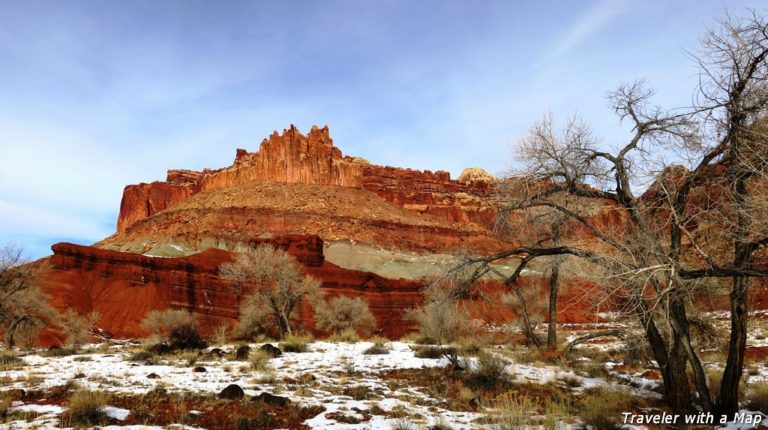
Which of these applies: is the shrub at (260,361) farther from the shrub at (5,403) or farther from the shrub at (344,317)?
the shrub at (344,317)

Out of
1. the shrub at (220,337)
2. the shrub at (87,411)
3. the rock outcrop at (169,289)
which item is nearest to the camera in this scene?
the shrub at (87,411)

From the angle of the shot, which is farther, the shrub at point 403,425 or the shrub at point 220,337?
the shrub at point 220,337

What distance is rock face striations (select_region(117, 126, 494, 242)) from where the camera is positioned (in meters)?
101

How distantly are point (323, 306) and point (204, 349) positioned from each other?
681 inches

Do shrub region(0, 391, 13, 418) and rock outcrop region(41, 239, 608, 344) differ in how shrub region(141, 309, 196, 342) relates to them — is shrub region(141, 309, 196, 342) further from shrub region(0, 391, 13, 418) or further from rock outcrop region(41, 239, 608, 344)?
shrub region(0, 391, 13, 418)

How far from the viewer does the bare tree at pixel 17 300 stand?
22594mm

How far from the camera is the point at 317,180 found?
10019cm

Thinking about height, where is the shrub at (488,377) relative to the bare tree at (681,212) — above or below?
below

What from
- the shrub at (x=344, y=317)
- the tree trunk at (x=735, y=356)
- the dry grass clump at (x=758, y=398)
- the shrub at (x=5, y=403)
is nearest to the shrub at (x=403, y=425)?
the tree trunk at (x=735, y=356)

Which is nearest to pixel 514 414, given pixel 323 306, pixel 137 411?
pixel 137 411

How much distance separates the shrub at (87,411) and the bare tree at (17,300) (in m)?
19.6

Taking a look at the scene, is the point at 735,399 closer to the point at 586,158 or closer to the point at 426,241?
the point at 586,158

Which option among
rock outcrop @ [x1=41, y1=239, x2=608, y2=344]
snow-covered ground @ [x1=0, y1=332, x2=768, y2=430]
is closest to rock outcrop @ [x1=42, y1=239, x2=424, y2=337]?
rock outcrop @ [x1=41, y1=239, x2=608, y2=344]

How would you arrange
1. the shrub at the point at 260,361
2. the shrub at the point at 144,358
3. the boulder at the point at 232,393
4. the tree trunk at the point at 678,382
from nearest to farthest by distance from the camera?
the tree trunk at the point at 678,382
the boulder at the point at 232,393
the shrub at the point at 260,361
the shrub at the point at 144,358
